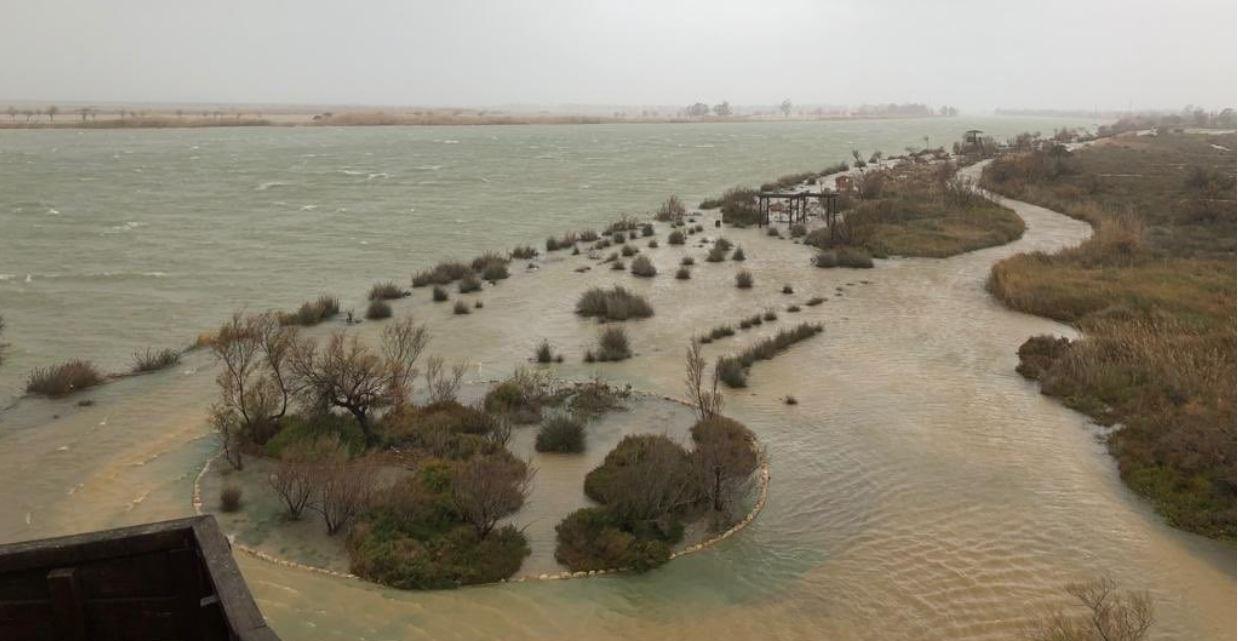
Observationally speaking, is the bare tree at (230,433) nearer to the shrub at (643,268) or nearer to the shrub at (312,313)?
the shrub at (312,313)

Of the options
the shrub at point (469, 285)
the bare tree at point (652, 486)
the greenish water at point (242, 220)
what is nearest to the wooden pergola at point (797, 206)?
Result: the greenish water at point (242, 220)

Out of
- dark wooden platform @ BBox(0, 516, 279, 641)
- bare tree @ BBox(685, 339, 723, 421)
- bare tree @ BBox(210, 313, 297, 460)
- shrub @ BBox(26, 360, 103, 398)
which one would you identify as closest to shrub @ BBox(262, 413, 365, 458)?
bare tree @ BBox(210, 313, 297, 460)

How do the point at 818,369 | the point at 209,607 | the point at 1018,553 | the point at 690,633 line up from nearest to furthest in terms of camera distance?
the point at 209,607 < the point at 690,633 < the point at 1018,553 < the point at 818,369

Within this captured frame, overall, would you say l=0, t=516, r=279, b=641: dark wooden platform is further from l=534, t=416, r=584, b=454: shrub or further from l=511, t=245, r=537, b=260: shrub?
l=511, t=245, r=537, b=260: shrub

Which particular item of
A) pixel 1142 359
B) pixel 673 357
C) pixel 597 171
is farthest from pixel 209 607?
pixel 597 171

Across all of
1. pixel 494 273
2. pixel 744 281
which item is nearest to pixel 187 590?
pixel 744 281

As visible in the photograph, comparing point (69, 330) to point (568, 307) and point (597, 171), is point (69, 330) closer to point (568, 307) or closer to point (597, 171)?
point (568, 307)
